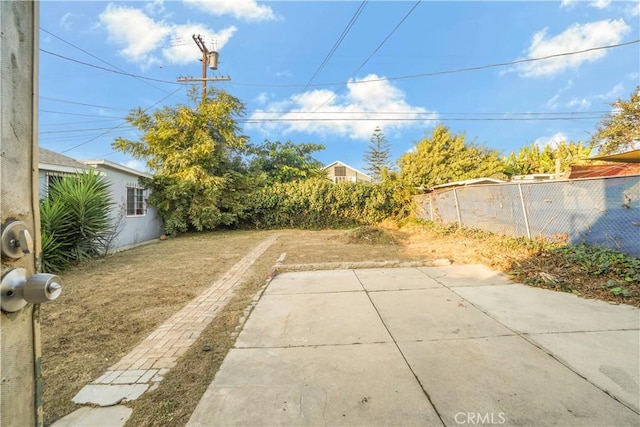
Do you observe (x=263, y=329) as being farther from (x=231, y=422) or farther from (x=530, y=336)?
(x=530, y=336)

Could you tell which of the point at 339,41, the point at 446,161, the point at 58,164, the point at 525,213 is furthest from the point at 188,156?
the point at 446,161

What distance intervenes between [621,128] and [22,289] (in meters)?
22.4

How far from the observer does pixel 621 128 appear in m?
14.7

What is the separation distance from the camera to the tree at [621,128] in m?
14.2

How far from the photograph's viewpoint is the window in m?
10.5

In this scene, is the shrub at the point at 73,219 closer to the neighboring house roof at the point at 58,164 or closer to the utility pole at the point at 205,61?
the neighboring house roof at the point at 58,164

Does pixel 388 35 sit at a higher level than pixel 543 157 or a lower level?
higher

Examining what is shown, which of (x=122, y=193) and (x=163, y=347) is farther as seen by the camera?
(x=122, y=193)

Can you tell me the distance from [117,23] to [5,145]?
9.13m

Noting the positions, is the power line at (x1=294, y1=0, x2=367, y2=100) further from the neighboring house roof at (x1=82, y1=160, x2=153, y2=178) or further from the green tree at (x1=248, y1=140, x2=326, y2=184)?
the neighboring house roof at (x1=82, y1=160, x2=153, y2=178)

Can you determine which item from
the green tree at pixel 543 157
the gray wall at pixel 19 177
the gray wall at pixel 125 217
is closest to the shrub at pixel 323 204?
the gray wall at pixel 125 217

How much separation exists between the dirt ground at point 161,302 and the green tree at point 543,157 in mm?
10376

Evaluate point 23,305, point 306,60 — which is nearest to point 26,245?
point 23,305

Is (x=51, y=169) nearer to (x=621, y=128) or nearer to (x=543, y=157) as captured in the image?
(x=543, y=157)
